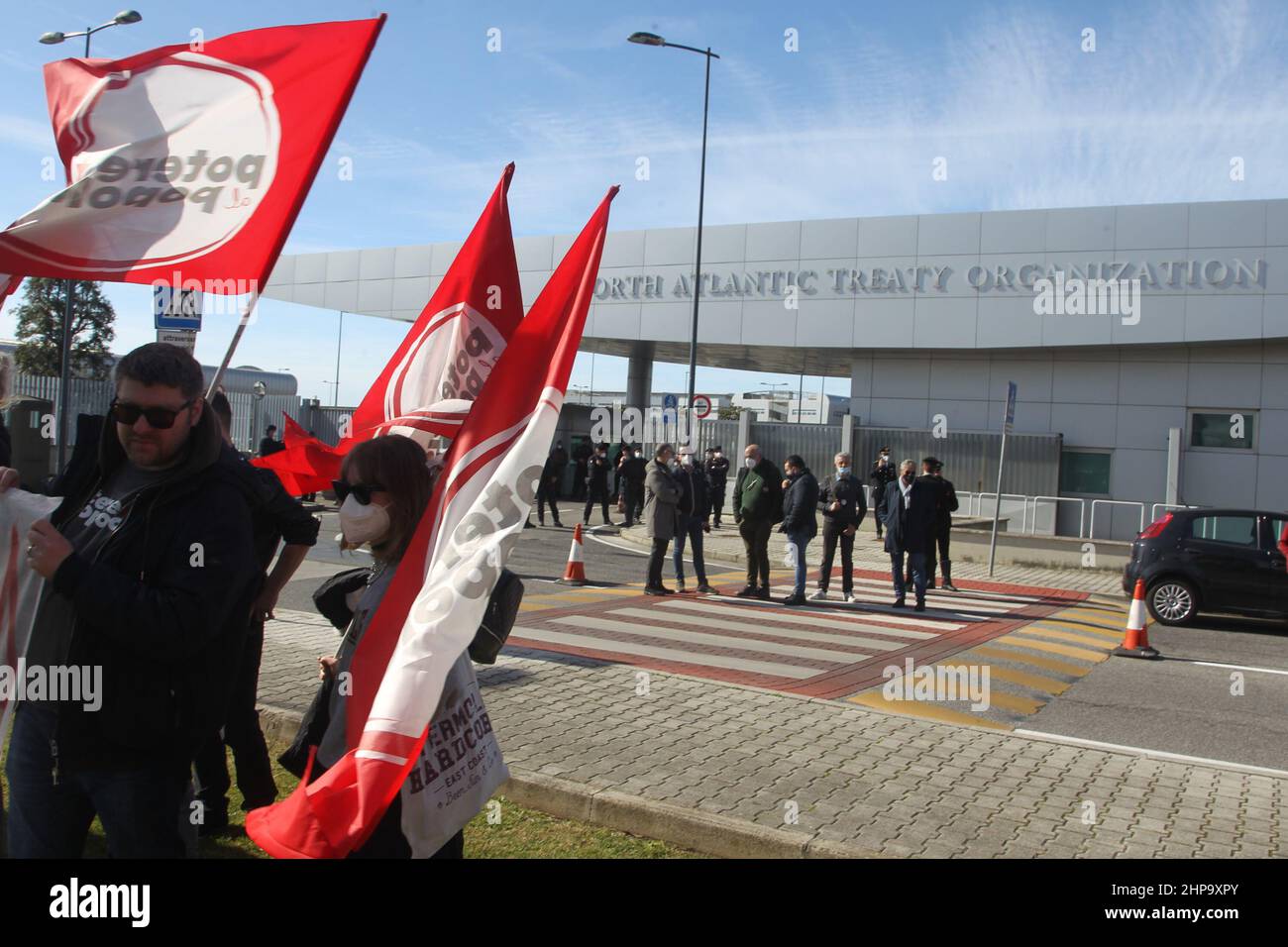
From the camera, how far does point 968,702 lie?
8.12 meters

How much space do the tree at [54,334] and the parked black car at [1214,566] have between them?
39.4 m

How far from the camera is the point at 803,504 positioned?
43.1 ft

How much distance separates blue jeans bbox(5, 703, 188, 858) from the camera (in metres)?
2.70

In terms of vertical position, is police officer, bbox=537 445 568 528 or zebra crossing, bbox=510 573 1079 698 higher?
police officer, bbox=537 445 568 528

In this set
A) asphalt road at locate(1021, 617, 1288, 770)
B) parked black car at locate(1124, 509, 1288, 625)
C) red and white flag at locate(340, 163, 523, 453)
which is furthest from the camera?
parked black car at locate(1124, 509, 1288, 625)

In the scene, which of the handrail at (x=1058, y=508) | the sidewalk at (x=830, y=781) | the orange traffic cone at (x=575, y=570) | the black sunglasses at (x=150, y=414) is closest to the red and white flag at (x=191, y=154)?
the black sunglasses at (x=150, y=414)

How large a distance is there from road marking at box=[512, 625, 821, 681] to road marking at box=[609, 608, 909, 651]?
1517mm

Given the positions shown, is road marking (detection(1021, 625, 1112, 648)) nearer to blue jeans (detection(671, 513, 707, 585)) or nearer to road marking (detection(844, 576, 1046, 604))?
road marking (detection(844, 576, 1046, 604))

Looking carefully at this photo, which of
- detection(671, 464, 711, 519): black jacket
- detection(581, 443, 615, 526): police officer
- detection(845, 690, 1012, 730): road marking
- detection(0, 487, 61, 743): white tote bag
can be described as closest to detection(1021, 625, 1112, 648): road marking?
detection(671, 464, 711, 519): black jacket

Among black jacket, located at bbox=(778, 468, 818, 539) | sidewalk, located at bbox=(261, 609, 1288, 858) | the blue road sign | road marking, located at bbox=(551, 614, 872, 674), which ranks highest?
the blue road sign

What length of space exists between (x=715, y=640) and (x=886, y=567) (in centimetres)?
948

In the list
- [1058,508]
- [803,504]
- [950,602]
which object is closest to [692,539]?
[803,504]

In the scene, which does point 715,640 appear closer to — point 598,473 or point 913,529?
point 913,529
